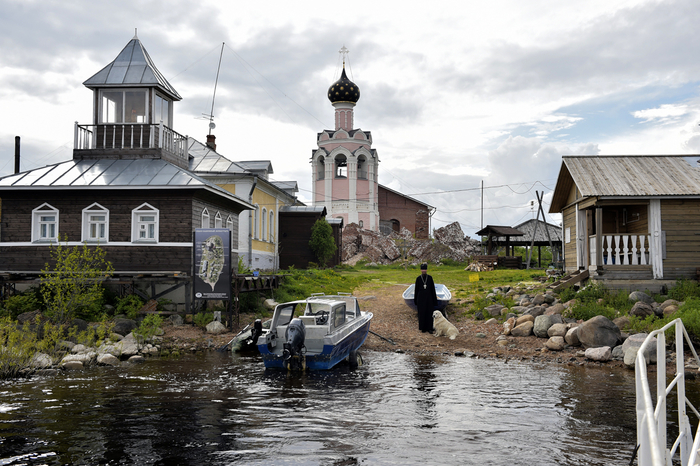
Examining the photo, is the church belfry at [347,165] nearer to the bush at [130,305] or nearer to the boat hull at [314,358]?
the bush at [130,305]

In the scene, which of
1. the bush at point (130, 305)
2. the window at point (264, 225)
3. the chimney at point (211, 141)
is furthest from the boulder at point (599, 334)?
the chimney at point (211, 141)

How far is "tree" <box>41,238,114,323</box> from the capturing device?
15172mm

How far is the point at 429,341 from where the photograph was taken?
15.7 m

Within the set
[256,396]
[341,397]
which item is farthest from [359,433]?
[256,396]

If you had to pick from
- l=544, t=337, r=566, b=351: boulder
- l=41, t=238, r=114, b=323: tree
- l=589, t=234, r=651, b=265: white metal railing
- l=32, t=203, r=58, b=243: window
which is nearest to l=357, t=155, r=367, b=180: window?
l=589, t=234, r=651, b=265: white metal railing

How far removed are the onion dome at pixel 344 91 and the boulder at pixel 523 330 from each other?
3562 centimetres

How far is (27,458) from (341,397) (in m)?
4.71

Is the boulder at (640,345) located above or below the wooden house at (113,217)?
below

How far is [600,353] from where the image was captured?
12.9 m

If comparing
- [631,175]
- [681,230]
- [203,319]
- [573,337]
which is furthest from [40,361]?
[681,230]

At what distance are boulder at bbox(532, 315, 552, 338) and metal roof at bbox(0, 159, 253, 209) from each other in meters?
10.3

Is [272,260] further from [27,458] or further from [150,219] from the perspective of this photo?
[27,458]

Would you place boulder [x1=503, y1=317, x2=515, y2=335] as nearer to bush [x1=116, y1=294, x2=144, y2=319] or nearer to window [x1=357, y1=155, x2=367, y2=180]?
bush [x1=116, y1=294, x2=144, y2=319]

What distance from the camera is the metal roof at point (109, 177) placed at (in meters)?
17.7
